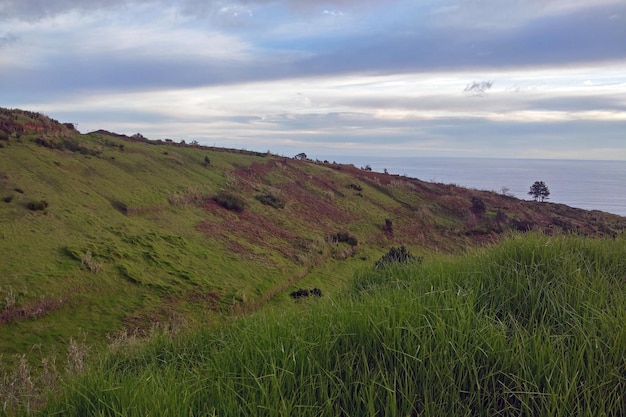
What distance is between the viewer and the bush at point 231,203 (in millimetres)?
25859

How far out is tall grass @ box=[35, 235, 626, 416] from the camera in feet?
10.3

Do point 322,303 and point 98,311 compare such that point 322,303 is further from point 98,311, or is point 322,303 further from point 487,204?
point 487,204

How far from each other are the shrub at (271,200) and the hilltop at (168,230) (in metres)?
0.13

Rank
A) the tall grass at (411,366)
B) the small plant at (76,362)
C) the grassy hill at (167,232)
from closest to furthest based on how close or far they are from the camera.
→ the tall grass at (411,366), the small plant at (76,362), the grassy hill at (167,232)

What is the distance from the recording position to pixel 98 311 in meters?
12.4

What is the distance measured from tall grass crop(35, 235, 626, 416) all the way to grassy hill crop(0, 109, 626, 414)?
2.41 meters

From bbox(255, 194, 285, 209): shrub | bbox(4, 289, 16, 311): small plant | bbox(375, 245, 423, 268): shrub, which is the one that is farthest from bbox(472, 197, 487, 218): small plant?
bbox(4, 289, 16, 311): small plant

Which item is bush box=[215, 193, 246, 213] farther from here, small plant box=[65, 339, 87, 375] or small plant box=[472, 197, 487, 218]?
small plant box=[472, 197, 487, 218]

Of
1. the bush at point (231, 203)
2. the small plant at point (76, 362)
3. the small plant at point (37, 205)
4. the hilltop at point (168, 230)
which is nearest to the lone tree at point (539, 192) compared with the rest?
the hilltop at point (168, 230)

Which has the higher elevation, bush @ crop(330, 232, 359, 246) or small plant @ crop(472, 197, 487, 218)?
small plant @ crop(472, 197, 487, 218)

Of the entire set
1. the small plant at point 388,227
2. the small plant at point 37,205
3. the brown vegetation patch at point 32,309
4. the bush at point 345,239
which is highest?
the small plant at point 37,205

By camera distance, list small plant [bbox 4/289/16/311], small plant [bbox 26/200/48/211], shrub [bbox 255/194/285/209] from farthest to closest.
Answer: shrub [bbox 255/194/285/209]
small plant [bbox 26/200/48/211]
small plant [bbox 4/289/16/311]

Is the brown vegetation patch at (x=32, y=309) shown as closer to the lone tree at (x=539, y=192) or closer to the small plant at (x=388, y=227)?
the small plant at (x=388, y=227)

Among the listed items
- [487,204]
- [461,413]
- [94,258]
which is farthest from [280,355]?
[487,204]
